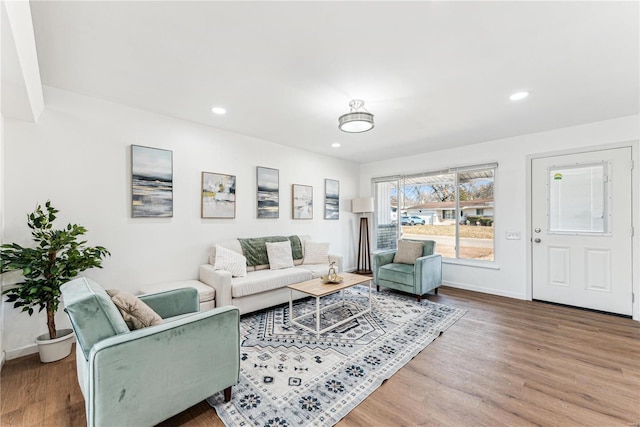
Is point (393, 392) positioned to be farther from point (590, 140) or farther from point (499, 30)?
point (590, 140)

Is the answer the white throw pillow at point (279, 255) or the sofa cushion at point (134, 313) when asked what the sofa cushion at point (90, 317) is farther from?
the white throw pillow at point (279, 255)

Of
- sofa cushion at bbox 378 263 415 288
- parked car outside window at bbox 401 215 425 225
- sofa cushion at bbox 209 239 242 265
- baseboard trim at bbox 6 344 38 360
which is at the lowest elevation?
Answer: baseboard trim at bbox 6 344 38 360

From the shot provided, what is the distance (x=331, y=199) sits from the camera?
5516 mm

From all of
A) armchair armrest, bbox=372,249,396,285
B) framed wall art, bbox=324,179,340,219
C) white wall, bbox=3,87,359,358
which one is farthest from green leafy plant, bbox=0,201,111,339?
framed wall art, bbox=324,179,340,219

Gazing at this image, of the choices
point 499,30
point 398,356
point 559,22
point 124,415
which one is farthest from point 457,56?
point 124,415

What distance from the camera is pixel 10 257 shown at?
219 cm

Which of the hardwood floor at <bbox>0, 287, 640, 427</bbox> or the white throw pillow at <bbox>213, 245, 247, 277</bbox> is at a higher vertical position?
the white throw pillow at <bbox>213, 245, 247, 277</bbox>

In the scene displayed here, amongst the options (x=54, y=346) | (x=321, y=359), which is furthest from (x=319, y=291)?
(x=54, y=346)

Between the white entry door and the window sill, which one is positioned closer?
the white entry door

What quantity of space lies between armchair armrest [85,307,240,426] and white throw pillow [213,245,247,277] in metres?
1.64

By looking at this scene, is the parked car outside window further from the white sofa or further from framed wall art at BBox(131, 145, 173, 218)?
framed wall art at BBox(131, 145, 173, 218)

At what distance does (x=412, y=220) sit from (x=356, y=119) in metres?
3.29

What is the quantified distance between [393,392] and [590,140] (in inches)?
160

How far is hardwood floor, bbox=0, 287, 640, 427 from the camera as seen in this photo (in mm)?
1706
